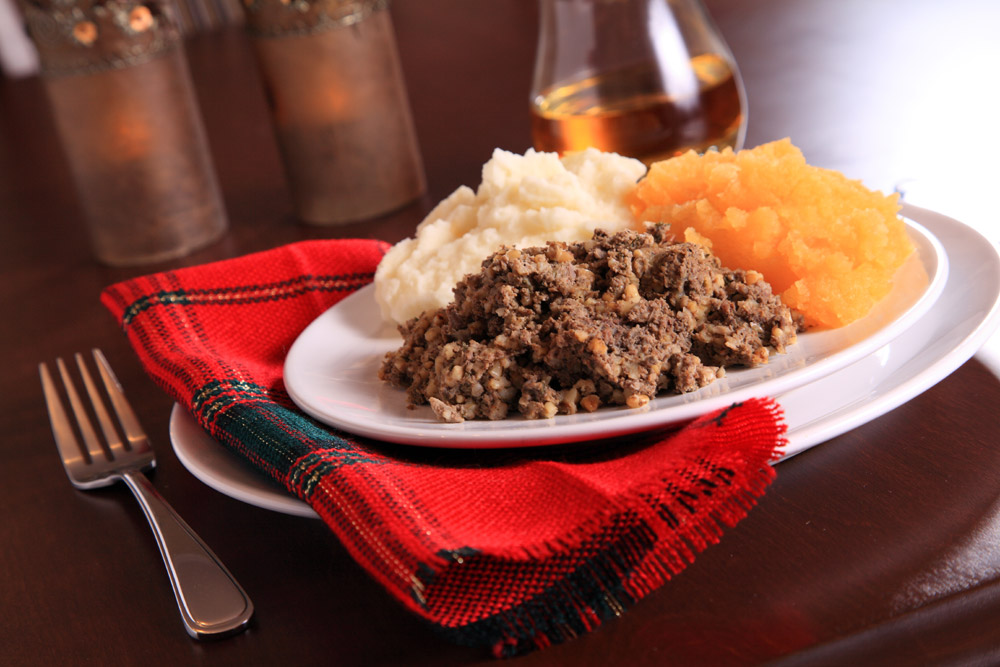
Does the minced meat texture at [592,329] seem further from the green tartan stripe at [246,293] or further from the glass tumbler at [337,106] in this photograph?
the glass tumbler at [337,106]

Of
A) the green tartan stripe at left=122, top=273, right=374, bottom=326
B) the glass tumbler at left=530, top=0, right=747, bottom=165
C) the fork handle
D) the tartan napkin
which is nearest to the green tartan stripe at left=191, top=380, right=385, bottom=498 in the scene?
the tartan napkin

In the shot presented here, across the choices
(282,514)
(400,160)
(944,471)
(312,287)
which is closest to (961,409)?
(944,471)

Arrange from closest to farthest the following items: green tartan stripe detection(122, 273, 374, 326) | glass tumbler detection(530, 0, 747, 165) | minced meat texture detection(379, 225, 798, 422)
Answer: minced meat texture detection(379, 225, 798, 422)
green tartan stripe detection(122, 273, 374, 326)
glass tumbler detection(530, 0, 747, 165)

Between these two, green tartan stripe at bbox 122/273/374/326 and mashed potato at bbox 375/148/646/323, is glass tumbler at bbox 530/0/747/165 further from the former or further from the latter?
green tartan stripe at bbox 122/273/374/326

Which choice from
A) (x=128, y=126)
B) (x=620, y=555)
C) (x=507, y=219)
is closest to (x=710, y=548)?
(x=620, y=555)

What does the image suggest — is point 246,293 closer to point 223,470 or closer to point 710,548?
point 223,470
